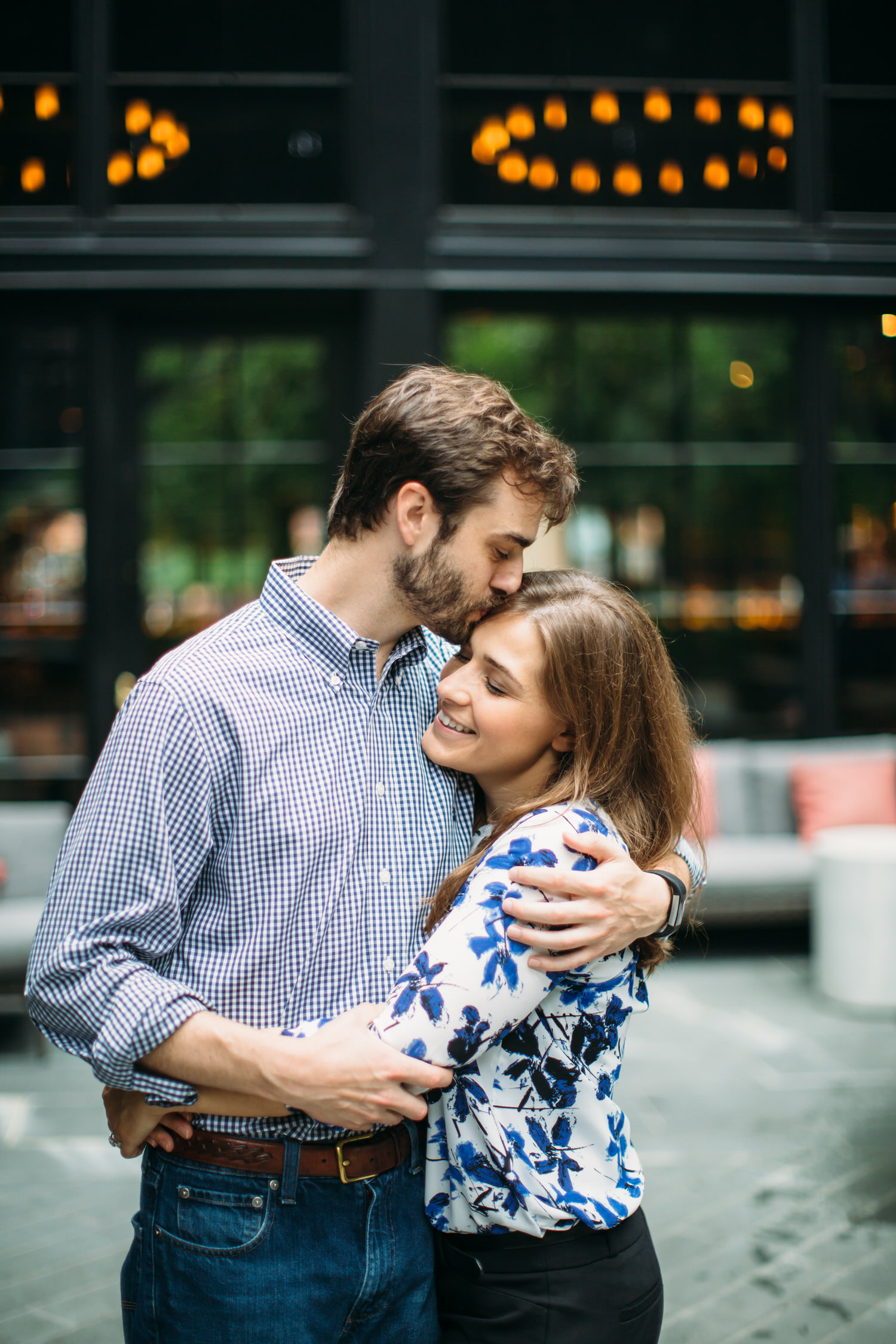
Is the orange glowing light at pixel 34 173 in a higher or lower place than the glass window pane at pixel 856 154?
lower

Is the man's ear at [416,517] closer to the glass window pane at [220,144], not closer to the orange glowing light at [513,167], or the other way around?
the glass window pane at [220,144]

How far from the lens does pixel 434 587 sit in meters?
1.50

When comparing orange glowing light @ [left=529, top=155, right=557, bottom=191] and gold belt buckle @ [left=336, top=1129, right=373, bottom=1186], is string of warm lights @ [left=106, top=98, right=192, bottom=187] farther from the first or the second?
gold belt buckle @ [left=336, top=1129, right=373, bottom=1186]

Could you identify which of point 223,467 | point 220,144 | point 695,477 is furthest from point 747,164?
point 223,467

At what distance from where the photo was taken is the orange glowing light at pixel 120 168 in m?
5.55

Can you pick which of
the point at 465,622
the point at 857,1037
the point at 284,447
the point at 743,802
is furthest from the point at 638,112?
the point at 465,622

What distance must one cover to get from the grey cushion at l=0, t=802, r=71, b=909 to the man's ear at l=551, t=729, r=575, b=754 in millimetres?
3838

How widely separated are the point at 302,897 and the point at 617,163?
5.52m

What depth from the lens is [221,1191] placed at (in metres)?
1.30

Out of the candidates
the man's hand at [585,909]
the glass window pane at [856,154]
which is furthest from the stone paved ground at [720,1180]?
the glass window pane at [856,154]

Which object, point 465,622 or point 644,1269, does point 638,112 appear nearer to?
point 465,622

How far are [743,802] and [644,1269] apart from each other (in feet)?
15.1

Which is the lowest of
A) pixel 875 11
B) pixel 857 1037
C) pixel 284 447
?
pixel 857 1037

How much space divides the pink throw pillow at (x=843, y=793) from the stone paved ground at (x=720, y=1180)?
114 centimetres
